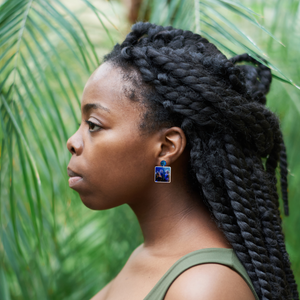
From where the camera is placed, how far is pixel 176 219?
1146 mm

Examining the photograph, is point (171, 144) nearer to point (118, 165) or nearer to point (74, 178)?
point (118, 165)

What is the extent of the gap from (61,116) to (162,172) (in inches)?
20.9

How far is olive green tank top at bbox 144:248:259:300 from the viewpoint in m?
0.98

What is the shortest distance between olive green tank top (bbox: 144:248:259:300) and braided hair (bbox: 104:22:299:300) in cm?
3

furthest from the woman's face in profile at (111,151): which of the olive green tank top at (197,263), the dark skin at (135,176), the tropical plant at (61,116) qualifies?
the olive green tank top at (197,263)

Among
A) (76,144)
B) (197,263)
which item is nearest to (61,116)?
(76,144)

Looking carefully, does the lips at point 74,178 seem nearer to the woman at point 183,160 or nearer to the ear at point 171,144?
the woman at point 183,160

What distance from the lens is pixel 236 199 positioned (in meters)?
1.06

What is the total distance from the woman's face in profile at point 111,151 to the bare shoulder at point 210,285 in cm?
32

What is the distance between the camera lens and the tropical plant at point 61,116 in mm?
1066

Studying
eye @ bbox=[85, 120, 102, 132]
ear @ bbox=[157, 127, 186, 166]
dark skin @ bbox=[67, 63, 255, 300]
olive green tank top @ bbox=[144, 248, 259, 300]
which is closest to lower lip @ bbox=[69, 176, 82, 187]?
dark skin @ bbox=[67, 63, 255, 300]

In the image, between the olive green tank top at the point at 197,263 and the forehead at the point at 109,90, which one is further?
the forehead at the point at 109,90

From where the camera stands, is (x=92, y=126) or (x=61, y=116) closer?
(x=92, y=126)

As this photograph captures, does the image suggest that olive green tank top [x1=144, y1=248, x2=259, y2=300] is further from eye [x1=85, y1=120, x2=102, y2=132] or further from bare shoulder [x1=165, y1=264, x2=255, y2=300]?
eye [x1=85, y1=120, x2=102, y2=132]
